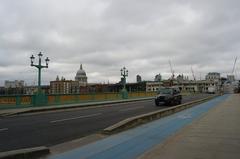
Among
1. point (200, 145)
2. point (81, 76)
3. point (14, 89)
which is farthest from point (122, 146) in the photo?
point (81, 76)

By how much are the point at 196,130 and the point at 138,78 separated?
142742 millimetres

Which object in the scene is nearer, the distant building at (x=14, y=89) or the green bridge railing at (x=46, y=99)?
the green bridge railing at (x=46, y=99)

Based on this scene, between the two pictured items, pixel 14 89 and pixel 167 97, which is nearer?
pixel 167 97

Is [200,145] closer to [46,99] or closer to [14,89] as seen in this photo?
[46,99]

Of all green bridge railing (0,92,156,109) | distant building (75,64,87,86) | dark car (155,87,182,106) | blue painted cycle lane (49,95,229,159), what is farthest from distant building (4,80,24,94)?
distant building (75,64,87,86)

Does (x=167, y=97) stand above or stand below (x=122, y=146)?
above

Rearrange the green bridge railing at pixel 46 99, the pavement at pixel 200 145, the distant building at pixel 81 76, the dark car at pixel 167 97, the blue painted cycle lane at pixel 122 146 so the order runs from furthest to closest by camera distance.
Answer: the distant building at pixel 81 76
the dark car at pixel 167 97
the green bridge railing at pixel 46 99
the blue painted cycle lane at pixel 122 146
the pavement at pixel 200 145

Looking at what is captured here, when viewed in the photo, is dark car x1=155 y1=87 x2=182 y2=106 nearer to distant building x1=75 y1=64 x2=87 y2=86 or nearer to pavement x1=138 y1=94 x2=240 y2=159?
pavement x1=138 y1=94 x2=240 y2=159

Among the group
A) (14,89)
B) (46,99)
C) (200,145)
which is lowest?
(200,145)

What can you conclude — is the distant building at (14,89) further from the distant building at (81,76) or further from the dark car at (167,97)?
the distant building at (81,76)

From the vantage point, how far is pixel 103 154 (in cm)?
770

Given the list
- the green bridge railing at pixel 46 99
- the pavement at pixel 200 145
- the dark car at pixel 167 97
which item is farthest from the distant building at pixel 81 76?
the pavement at pixel 200 145

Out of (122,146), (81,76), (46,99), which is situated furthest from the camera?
(81,76)

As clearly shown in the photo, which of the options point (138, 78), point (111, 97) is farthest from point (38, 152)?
point (138, 78)
